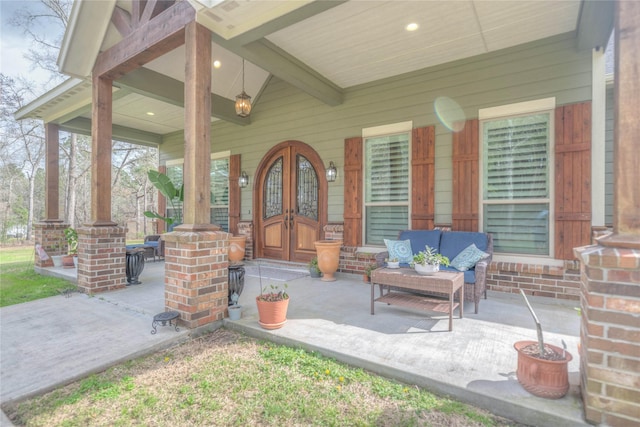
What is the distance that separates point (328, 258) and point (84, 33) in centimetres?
487

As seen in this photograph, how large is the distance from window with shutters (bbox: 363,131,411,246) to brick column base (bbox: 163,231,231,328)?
9.30 feet

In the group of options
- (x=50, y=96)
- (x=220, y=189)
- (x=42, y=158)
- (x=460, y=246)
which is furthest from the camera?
(x=42, y=158)

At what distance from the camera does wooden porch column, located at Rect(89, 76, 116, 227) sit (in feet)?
14.5

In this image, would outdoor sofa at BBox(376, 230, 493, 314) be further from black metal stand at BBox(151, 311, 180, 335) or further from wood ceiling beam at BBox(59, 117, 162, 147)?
wood ceiling beam at BBox(59, 117, 162, 147)

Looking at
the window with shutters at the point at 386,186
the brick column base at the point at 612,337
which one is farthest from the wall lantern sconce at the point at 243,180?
the brick column base at the point at 612,337

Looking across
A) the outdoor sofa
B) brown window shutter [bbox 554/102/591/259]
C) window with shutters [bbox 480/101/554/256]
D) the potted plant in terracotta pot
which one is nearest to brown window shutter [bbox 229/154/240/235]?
the outdoor sofa

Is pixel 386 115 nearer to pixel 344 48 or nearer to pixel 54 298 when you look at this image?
pixel 344 48

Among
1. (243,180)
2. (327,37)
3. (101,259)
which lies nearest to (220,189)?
(243,180)

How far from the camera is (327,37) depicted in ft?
13.6

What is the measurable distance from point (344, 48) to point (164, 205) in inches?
268

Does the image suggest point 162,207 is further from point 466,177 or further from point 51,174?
point 466,177

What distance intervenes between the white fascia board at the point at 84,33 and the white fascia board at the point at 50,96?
27.5 inches

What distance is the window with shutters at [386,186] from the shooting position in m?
5.11

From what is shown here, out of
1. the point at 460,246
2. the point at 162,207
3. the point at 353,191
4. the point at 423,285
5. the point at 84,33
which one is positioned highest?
the point at 84,33
